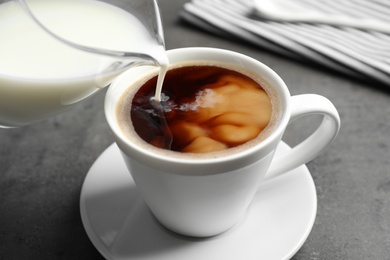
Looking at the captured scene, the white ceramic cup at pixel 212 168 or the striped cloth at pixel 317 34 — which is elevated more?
the white ceramic cup at pixel 212 168

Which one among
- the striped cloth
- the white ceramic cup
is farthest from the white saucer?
the striped cloth

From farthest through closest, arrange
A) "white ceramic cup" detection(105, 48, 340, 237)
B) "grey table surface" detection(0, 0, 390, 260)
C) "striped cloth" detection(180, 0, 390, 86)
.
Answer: "striped cloth" detection(180, 0, 390, 86), "grey table surface" detection(0, 0, 390, 260), "white ceramic cup" detection(105, 48, 340, 237)

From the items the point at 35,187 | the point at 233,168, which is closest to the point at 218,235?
the point at 233,168

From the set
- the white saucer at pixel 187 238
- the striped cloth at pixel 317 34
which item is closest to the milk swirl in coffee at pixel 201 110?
the white saucer at pixel 187 238

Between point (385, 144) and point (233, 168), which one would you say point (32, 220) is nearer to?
point (233, 168)

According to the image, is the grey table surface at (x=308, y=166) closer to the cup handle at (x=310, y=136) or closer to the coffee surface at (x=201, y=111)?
the cup handle at (x=310, y=136)

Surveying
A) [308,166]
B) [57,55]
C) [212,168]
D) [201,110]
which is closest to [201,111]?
[201,110]

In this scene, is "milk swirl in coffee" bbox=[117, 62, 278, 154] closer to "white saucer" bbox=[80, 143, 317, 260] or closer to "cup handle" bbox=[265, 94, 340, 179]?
"cup handle" bbox=[265, 94, 340, 179]
